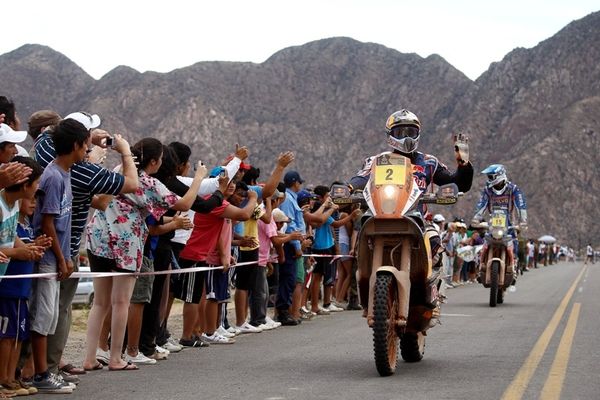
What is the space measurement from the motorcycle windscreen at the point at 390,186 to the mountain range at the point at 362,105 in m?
117

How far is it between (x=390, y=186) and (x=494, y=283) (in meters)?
10.6

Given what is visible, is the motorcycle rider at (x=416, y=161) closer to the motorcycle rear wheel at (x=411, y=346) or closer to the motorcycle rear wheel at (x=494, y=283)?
the motorcycle rear wheel at (x=411, y=346)

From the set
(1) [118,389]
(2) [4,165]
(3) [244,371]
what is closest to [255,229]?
(3) [244,371]

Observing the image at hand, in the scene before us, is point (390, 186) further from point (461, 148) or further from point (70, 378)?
point (70, 378)

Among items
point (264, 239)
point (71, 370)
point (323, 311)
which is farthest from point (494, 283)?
point (71, 370)

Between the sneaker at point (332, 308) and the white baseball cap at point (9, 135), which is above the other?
the white baseball cap at point (9, 135)

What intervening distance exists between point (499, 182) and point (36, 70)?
171 meters

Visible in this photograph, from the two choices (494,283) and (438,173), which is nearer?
(438,173)

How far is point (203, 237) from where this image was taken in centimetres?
1281

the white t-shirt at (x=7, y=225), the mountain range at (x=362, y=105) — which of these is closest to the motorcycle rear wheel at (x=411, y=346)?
the white t-shirt at (x=7, y=225)

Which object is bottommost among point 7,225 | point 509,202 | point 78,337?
point 78,337

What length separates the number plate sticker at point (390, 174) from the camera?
9.91m

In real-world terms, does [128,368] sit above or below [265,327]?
below

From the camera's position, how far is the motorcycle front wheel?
30.6ft
